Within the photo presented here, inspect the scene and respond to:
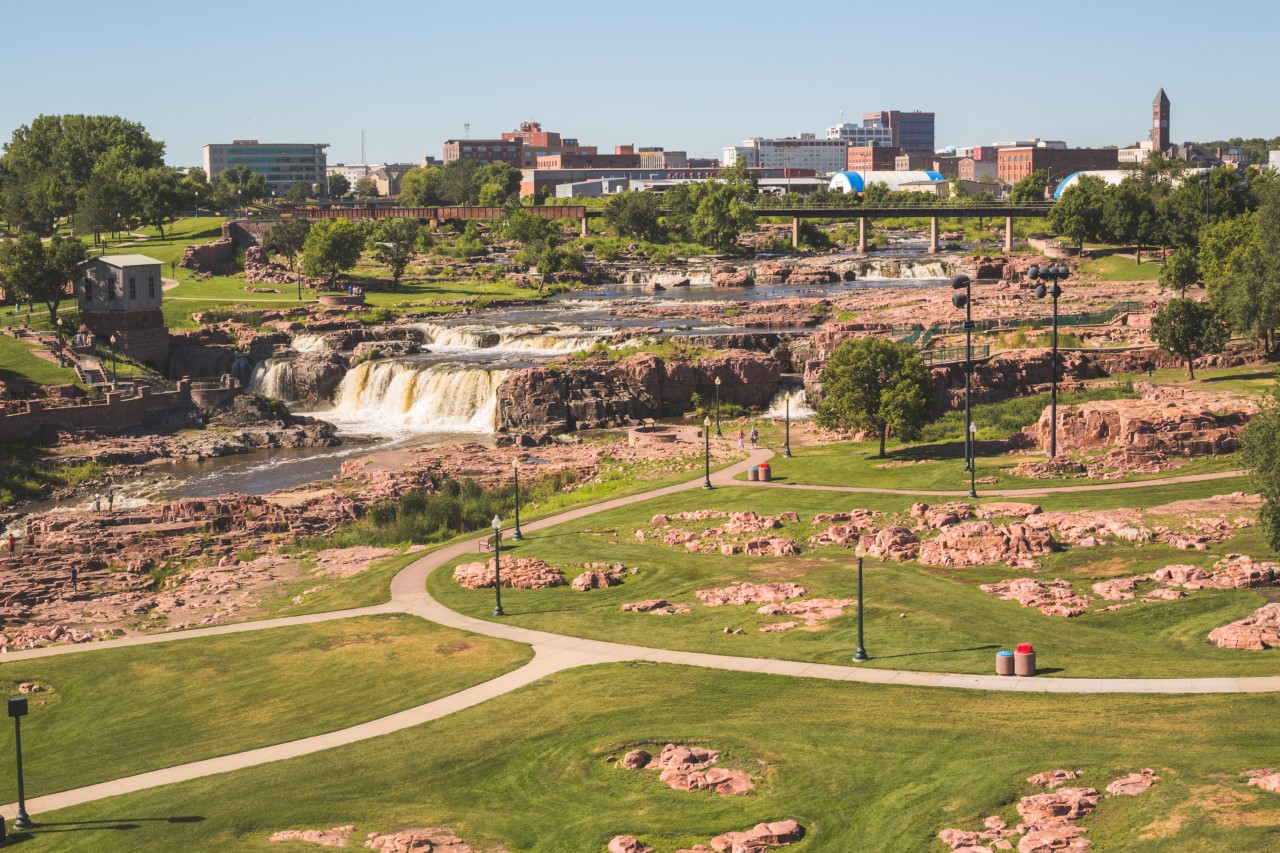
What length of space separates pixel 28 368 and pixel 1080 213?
10271 centimetres

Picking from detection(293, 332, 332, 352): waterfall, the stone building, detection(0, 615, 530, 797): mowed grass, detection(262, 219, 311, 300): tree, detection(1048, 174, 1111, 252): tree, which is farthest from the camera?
detection(262, 219, 311, 300): tree

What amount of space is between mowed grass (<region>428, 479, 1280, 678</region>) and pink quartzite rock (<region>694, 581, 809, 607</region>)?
1.44ft

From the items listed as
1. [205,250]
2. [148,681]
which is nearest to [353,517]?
[148,681]

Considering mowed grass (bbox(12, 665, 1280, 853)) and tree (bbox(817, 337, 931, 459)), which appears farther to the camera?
tree (bbox(817, 337, 931, 459))

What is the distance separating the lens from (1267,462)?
38.9 metres

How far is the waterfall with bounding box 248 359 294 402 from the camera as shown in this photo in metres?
98.8

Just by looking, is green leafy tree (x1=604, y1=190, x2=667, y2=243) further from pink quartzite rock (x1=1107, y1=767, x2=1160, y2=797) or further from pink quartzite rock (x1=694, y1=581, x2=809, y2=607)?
pink quartzite rock (x1=1107, y1=767, x2=1160, y2=797)

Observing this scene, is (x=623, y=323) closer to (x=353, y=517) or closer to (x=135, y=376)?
(x=135, y=376)

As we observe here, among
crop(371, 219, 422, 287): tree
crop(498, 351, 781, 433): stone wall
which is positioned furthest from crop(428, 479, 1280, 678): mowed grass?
crop(371, 219, 422, 287): tree

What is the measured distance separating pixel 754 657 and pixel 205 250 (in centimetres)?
12321

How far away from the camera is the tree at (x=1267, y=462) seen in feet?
125

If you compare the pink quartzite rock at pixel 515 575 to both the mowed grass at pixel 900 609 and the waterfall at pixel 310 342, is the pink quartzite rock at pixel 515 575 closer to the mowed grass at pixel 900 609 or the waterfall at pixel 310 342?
the mowed grass at pixel 900 609

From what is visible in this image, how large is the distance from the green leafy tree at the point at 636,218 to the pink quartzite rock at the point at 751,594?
149m

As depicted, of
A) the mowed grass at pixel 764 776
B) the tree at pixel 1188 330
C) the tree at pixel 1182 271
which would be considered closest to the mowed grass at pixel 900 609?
the mowed grass at pixel 764 776
